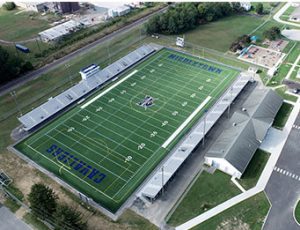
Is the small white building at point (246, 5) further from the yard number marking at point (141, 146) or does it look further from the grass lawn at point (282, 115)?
the yard number marking at point (141, 146)

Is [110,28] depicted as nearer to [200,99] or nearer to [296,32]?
[200,99]

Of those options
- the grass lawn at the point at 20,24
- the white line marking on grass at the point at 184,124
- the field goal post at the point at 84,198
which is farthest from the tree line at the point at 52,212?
the grass lawn at the point at 20,24

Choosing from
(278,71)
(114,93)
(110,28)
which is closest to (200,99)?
(114,93)

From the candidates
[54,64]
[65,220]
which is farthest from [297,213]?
[54,64]

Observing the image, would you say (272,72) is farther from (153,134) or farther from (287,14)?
(287,14)

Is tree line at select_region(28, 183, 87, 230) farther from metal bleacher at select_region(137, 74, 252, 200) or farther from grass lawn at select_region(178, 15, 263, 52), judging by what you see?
grass lawn at select_region(178, 15, 263, 52)

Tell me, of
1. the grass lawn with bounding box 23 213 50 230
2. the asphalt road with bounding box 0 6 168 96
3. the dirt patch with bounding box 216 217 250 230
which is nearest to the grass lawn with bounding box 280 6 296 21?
the asphalt road with bounding box 0 6 168 96
